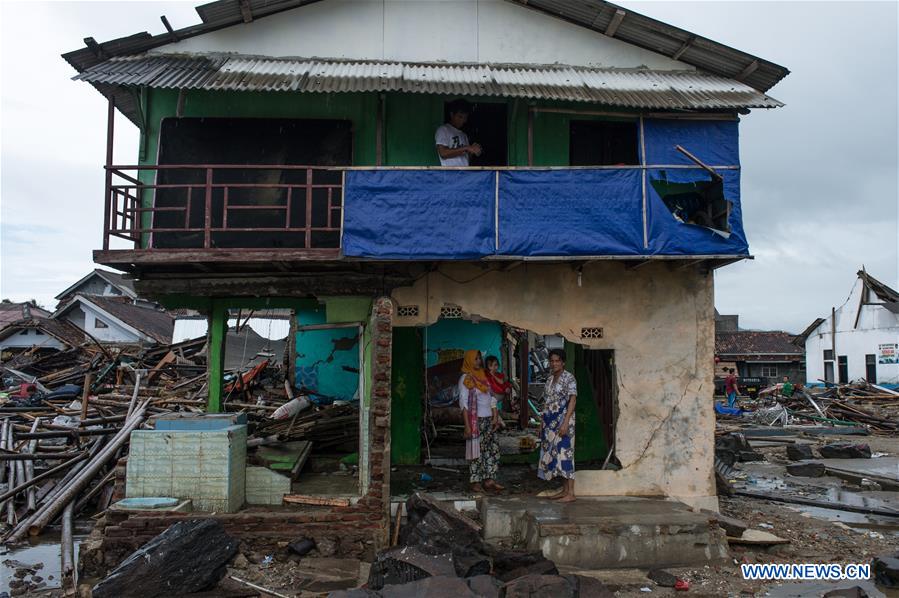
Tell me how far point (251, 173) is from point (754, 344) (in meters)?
43.7

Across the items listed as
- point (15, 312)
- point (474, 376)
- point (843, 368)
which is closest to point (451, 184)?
point (474, 376)

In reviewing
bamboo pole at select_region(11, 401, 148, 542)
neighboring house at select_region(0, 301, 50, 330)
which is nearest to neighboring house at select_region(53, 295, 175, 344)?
neighboring house at select_region(0, 301, 50, 330)

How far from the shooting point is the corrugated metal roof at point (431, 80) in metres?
9.12

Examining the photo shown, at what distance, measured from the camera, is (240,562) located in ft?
26.6

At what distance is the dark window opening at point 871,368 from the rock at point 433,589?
40.5 meters

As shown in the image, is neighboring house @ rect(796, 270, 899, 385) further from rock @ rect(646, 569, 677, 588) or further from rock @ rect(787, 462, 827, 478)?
rock @ rect(646, 569, 677, 588)

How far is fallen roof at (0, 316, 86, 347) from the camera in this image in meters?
27.1

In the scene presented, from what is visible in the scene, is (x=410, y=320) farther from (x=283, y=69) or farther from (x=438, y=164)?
(x=283, y=69)

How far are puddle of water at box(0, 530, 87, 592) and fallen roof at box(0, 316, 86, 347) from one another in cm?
1900

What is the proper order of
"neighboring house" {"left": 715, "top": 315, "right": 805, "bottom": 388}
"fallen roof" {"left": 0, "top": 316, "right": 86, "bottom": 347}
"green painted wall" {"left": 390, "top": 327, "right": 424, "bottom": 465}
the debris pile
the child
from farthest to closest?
"neighboring house" {"left": 715, "top": 315, "right": 805, "bottom": 388} → "fallen roof" {"left": 0, "top": 316, "right": 86, "bottom": 347} → the debris pile → "green painted wall" {"left": 390, "top": 327, "right": 424, "bottom": 465} → the child

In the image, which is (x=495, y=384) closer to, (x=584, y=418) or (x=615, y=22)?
(x=584, y=418)

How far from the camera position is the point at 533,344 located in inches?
1135

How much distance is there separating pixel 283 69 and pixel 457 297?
13.4 feet

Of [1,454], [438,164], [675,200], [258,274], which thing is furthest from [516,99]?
[1,454]
